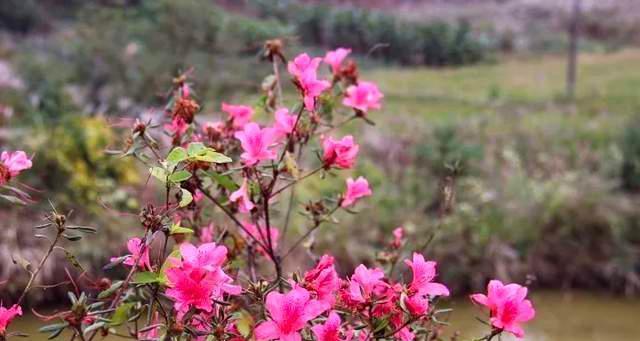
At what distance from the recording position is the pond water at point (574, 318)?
409cm

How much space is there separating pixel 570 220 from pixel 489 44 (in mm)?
8351

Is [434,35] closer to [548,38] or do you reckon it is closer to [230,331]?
[548,38]

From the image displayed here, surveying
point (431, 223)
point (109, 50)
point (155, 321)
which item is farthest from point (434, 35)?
point (155, 321)

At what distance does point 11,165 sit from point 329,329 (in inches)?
17.1

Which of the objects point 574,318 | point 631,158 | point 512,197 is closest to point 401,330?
point 574,318

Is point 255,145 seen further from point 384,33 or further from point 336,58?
point 384,33

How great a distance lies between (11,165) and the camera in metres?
0.99

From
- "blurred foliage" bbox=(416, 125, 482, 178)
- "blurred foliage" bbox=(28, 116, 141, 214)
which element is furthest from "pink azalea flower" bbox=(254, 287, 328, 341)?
"blurred foliage" bbox=(416, 125, 482, 178)

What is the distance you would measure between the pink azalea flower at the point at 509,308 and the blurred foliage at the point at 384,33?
11.1 meters

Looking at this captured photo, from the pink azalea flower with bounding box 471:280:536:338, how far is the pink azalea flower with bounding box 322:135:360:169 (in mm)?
247

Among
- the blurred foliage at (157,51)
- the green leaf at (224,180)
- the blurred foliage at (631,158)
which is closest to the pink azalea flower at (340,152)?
the green leaf at (224,180)

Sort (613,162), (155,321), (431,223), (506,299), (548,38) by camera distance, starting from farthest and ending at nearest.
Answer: (548,38) → (613,162) → (431,223) → (155,321) → (506,299)

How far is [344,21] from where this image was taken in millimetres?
12914

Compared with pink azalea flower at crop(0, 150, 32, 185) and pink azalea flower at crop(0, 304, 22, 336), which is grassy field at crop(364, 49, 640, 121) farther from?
pink azalea flower at crop(0, 304, 22, 336)
